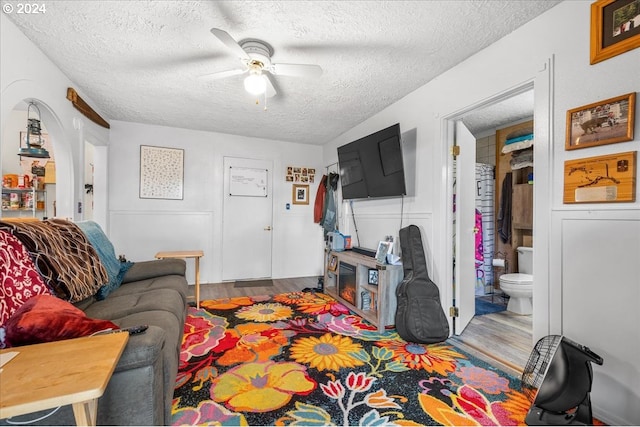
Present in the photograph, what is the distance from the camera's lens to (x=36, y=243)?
1.53 meters

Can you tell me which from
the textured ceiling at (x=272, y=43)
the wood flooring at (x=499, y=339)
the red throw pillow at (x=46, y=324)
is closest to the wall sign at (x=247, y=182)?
the textured ceiling at (x=272, y=43)

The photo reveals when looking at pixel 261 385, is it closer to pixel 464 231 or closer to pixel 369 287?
pixel 369 287

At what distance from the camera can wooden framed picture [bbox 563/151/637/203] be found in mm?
1426

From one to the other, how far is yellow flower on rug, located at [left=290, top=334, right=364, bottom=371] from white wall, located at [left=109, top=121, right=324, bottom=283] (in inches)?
100.0

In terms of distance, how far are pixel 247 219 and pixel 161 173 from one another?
4.74ft

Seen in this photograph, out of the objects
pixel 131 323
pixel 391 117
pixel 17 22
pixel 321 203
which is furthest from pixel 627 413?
pixel 17 22

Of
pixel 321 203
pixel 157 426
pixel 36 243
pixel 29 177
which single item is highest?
pixel 29 177

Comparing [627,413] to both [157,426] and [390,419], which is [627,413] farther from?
[157,426]

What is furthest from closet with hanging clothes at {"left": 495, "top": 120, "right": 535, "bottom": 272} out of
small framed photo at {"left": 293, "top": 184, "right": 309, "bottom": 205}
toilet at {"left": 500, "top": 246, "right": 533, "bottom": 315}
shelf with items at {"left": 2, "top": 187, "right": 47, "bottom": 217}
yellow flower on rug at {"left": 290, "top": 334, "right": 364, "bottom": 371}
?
shelf with items at {"left": 2, "top": 187, "right": 47, "bottom": 217}

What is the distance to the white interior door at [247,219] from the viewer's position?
454 cm

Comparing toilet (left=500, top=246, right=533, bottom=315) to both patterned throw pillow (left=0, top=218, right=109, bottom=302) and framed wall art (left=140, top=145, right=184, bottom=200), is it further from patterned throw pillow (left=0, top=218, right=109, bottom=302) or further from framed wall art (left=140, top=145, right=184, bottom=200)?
framed wall art (left=140, top=145, right=184, bottom=200)

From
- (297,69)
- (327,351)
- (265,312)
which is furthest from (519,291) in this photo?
(297,69)

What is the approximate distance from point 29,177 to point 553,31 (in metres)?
6.39

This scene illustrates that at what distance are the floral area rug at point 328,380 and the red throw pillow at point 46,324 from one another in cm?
77
